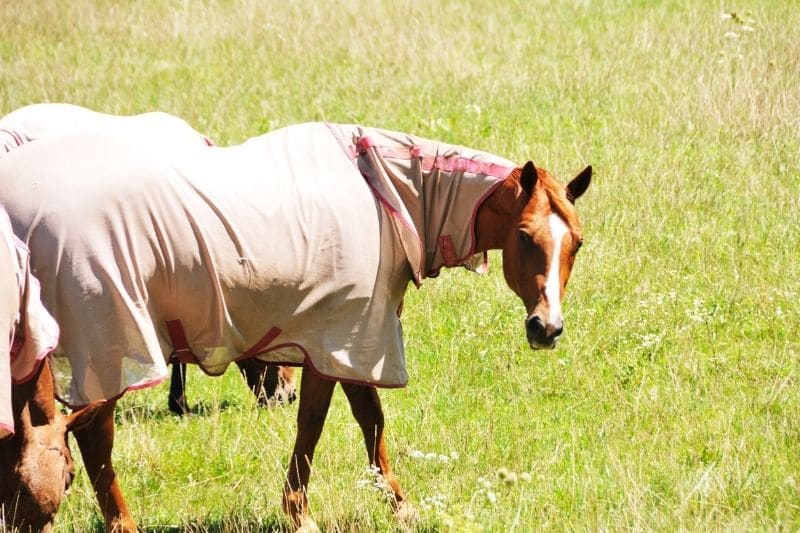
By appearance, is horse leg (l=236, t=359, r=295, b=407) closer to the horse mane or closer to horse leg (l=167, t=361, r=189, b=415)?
horse leg (l=167, t=361, r=189, b=415)

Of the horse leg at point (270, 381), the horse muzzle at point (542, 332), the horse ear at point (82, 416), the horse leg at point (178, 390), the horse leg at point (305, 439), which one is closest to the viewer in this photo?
the horse ear at point (82, 416)

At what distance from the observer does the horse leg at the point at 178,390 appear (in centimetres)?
654

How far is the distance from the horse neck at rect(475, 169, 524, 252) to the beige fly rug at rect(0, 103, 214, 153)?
1518mm

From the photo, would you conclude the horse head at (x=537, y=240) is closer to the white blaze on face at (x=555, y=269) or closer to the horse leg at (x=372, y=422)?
the white blaze on face at (x=555, y=269)

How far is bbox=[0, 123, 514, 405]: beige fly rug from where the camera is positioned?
4.38 metres

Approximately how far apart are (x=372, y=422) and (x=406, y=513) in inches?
18.4

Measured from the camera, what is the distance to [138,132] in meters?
5.54

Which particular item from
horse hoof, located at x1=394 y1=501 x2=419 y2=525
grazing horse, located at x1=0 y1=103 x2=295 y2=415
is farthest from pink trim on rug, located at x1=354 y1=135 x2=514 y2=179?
horse hoof, located at x1=394 y1=501 x2=419 y2=525

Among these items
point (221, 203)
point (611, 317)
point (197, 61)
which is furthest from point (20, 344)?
point (197, 61)

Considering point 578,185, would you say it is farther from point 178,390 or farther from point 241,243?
point 178,390

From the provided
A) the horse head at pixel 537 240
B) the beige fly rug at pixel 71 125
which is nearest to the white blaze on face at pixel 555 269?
the horse head at pixel 537 240

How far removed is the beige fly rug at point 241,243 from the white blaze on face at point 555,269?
0.37 metres

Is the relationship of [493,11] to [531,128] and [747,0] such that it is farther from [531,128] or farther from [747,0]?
[531,128]

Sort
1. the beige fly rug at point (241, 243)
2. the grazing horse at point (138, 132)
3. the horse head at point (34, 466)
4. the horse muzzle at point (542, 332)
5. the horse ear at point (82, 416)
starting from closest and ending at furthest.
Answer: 1. the horse head at point (34, 466)
2. the horse ear at point (82, 416)
3. the beige fly rug at point (241, 243)
4. the horse muzzle at point (542, 332)
5. the grazing horse at point (138, 132)
